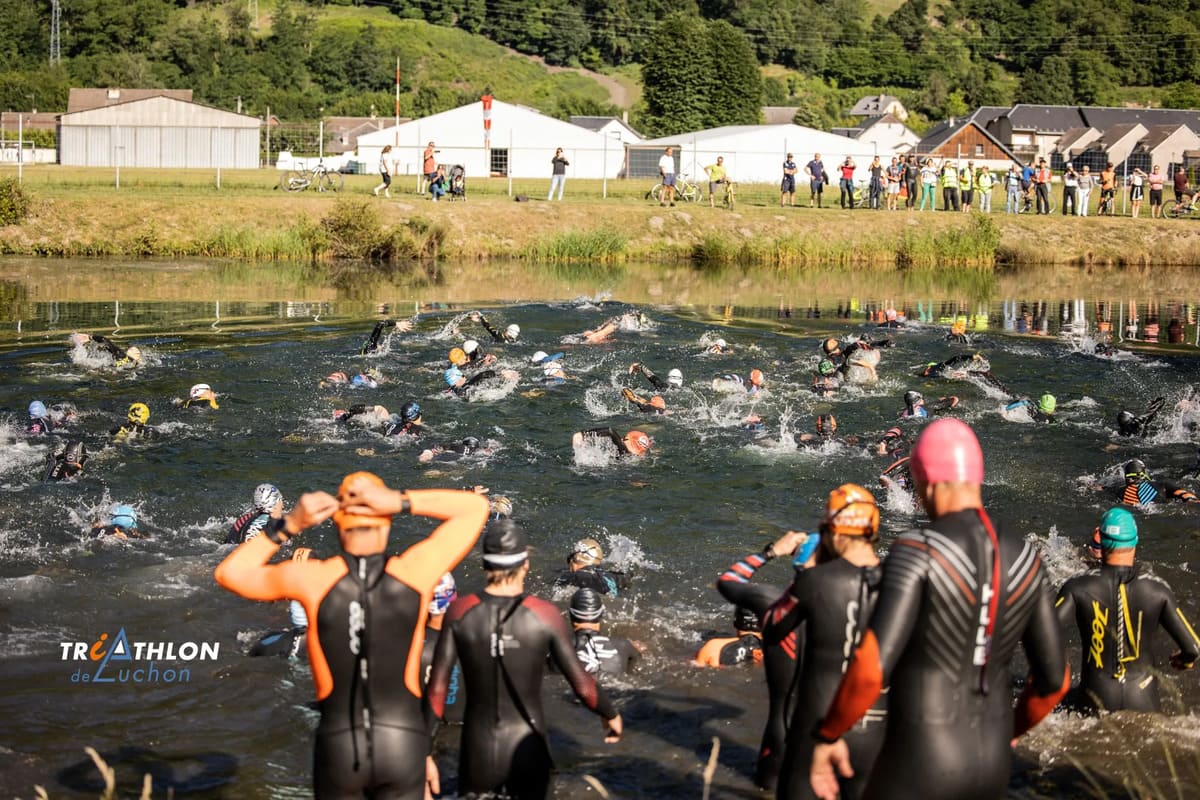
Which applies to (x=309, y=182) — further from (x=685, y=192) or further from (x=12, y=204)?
(x=685, y=192)

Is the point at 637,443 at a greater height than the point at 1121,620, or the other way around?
the point at 1121,620

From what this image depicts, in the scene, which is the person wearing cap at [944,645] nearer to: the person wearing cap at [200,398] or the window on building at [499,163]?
the person wearing cap at [200,398]

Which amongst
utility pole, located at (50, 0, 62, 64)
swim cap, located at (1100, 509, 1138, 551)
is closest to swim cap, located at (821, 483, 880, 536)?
swim cap, located at (1100, 509, 1138, 551)

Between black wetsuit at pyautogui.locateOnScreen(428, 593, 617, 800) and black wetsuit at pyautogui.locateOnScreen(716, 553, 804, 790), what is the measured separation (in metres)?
0.91

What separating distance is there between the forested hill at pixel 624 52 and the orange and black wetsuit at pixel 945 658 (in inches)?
3840

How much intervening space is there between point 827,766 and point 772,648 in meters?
1.87

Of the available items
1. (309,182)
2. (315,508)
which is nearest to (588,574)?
(315,508)

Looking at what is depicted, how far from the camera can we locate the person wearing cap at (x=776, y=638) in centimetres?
671

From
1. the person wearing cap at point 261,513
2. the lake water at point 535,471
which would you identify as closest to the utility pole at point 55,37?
the lake water at point 535,471

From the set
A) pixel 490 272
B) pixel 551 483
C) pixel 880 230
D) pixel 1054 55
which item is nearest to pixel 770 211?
pixel 880 230

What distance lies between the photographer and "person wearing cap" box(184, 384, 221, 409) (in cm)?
1872

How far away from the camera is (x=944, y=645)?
4895mm

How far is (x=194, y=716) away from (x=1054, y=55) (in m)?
161

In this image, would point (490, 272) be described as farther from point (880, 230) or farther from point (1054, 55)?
point (1054, 55)
